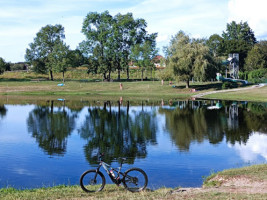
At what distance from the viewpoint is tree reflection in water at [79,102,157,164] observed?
2042 cm

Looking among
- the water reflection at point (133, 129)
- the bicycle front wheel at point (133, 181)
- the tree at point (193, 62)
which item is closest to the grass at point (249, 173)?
the bicycle front wheel at point (133, 181)

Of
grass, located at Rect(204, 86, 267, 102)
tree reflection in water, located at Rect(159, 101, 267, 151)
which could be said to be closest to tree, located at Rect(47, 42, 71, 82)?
grass, located at Rect(204, 86, 267, 102)

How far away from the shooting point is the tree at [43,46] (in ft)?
327

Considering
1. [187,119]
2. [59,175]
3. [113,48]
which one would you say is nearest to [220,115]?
[187,119]

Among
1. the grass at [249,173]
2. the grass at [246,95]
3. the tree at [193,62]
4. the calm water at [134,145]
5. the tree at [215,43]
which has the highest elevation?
the tree at [215,43]

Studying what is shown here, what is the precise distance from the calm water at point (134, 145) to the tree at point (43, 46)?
64.8 meters

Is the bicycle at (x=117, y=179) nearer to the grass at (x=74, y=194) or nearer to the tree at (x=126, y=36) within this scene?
the grass at (x=74, y=194)

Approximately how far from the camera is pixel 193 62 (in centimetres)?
6850

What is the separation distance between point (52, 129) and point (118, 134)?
Answer: 5976 millimetres

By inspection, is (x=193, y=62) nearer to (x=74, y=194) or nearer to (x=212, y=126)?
(x=212, y=126)

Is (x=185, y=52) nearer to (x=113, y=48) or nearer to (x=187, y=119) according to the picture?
(x=113, y=48)

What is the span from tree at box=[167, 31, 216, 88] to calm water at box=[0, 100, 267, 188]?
1213 inches

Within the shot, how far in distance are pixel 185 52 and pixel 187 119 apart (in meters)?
36.5

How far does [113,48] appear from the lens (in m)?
95.4
